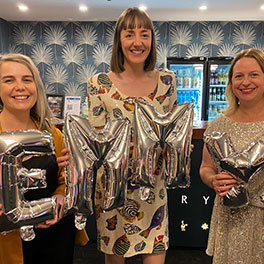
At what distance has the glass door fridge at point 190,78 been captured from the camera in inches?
189

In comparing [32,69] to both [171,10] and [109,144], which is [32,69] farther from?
[171,10]

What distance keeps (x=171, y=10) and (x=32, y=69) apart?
4116mm

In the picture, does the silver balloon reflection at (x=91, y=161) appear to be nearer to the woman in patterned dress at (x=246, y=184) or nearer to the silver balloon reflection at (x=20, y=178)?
the silver balloon reflection at (x=20, y=178)

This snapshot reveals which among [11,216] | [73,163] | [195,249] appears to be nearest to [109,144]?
[73,163]

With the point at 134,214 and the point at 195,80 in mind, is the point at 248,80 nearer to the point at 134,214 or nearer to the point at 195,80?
the point at 134,214

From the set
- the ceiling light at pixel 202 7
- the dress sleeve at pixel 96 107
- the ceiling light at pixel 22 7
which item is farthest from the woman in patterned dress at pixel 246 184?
the ceiling light at pixel 22 7

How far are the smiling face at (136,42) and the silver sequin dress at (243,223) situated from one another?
468 mm

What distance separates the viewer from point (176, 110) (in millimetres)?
990

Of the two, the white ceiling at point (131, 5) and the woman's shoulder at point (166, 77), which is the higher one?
the white ceiling at point (131, 5)

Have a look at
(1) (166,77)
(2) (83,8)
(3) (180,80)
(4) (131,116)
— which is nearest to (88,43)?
(2) (83,8)

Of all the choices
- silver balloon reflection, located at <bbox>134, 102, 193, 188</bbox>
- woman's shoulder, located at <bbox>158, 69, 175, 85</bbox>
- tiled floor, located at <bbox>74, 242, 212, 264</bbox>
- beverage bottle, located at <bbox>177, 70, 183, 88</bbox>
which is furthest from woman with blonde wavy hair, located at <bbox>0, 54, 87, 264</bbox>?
beverage bottle, located at <bbox>177, 70, 183, 88</bbox>

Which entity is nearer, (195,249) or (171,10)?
(195,249)

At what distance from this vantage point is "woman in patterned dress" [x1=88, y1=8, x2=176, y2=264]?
1161 mm

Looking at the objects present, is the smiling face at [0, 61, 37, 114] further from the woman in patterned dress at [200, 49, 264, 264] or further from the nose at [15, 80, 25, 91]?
the woman in patterned dress at [200, 49, 264, 264]
